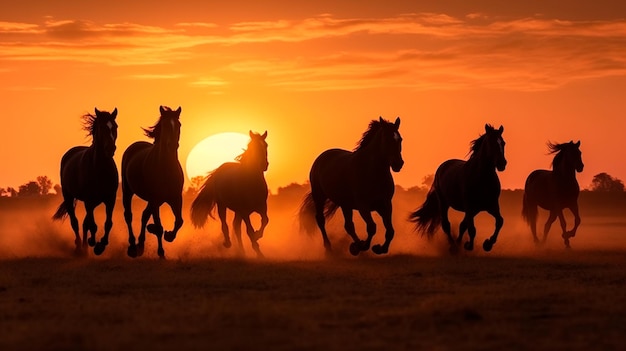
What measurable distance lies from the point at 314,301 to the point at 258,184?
10005 millimetres

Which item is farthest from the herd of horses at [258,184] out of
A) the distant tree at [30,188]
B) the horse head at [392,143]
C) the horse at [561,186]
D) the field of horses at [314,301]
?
the distant tree at [30,188]

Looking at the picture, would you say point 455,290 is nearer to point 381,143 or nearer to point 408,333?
point 408,333

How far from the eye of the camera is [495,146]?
22.8 m

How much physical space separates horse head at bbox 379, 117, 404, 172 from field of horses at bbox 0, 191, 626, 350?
186 centimetres

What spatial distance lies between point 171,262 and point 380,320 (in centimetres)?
968

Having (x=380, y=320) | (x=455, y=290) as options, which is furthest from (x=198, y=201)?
(x=380, y=320)

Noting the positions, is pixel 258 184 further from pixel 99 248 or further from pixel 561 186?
pixel 561 186

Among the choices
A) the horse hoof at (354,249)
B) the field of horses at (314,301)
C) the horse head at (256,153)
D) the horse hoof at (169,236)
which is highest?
the horse head at (256,153)

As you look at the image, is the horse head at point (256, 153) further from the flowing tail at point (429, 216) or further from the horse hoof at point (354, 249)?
the flowing tail at point (429, 216)

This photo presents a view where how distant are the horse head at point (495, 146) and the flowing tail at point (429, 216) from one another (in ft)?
8.85

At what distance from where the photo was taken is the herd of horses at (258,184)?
2191 cm

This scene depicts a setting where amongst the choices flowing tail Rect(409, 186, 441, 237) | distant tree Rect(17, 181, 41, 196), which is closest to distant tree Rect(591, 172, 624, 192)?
distant tree Rect(17, 181, 41, 196)

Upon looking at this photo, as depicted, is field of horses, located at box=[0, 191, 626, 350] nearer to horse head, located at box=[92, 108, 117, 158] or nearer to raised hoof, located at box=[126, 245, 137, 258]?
raised hoof, located at box=[126, 245, 137, 258]

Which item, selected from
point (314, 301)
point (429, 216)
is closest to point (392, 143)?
point (429, 216)
